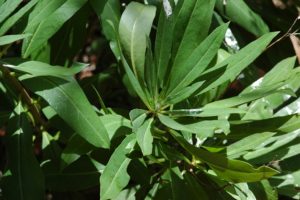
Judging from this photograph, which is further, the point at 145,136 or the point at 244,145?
the point at 244,145

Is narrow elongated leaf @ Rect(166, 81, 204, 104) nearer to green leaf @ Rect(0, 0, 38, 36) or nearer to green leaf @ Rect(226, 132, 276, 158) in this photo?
green leaf @ Rect(226, 132, 276, 158)

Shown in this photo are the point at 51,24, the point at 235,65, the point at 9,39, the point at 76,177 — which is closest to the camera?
the point at 9,39

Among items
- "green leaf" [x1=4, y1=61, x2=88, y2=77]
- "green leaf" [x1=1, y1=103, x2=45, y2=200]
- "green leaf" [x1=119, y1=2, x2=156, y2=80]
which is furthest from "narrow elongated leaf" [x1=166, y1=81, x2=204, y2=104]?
"green leaf" [x1=1, y1=103, x2=45, y2=200]

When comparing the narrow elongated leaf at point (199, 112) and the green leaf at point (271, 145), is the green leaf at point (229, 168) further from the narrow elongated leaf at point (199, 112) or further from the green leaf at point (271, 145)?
the green leaf at point (271, 145)

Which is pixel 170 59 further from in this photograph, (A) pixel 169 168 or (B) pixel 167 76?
(A) pixel 169 168

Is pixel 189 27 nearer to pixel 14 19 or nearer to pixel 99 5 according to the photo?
pixel 99 5

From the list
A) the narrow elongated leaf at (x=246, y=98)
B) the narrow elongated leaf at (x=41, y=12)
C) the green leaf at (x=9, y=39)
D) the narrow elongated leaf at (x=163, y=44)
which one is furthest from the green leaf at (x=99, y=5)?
the narrow elongated leaf at (x=246, y=98)

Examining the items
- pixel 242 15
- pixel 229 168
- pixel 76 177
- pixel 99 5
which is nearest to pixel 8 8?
pixel 99 5

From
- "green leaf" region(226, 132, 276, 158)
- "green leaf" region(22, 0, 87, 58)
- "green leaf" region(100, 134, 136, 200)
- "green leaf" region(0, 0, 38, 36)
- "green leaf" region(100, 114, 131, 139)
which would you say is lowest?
"green leaf" region(226, 132, 276, 158)
